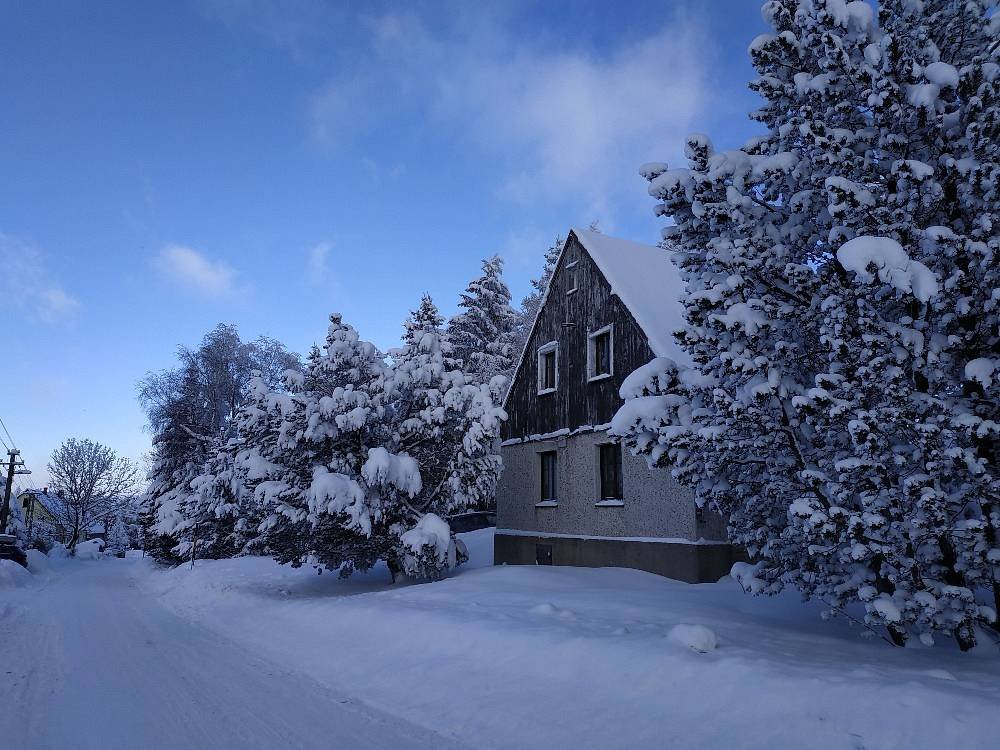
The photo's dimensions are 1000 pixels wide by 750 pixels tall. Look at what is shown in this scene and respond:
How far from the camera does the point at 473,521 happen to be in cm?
3072

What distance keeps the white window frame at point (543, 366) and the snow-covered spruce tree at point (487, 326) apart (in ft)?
56.4

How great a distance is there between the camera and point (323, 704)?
19.4 ft

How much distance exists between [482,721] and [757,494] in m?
3.65

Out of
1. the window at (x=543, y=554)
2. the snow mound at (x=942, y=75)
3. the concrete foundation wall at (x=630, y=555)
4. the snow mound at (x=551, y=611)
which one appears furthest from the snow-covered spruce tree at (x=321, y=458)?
the snow mound at (x=942, y=75)

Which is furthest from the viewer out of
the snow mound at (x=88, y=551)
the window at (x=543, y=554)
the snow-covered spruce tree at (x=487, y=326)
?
the snow mound at (x=88, y=551)

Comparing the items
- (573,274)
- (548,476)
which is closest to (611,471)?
(548,476)

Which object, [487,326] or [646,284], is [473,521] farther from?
[646,284]

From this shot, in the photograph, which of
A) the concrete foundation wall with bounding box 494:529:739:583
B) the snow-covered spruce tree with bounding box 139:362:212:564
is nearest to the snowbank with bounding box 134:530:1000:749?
the concrete foundation wall with bounding box 494:529:739:583

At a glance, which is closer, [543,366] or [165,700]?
[165,700]

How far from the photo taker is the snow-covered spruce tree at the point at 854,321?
528cm

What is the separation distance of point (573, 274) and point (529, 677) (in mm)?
12962

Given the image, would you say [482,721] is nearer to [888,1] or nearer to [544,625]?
[544,625]

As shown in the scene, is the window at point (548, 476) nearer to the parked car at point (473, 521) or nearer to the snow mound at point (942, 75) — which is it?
the snow mound at point (942, 75)

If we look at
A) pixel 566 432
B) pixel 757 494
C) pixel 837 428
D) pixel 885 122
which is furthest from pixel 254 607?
pixel 885 122
